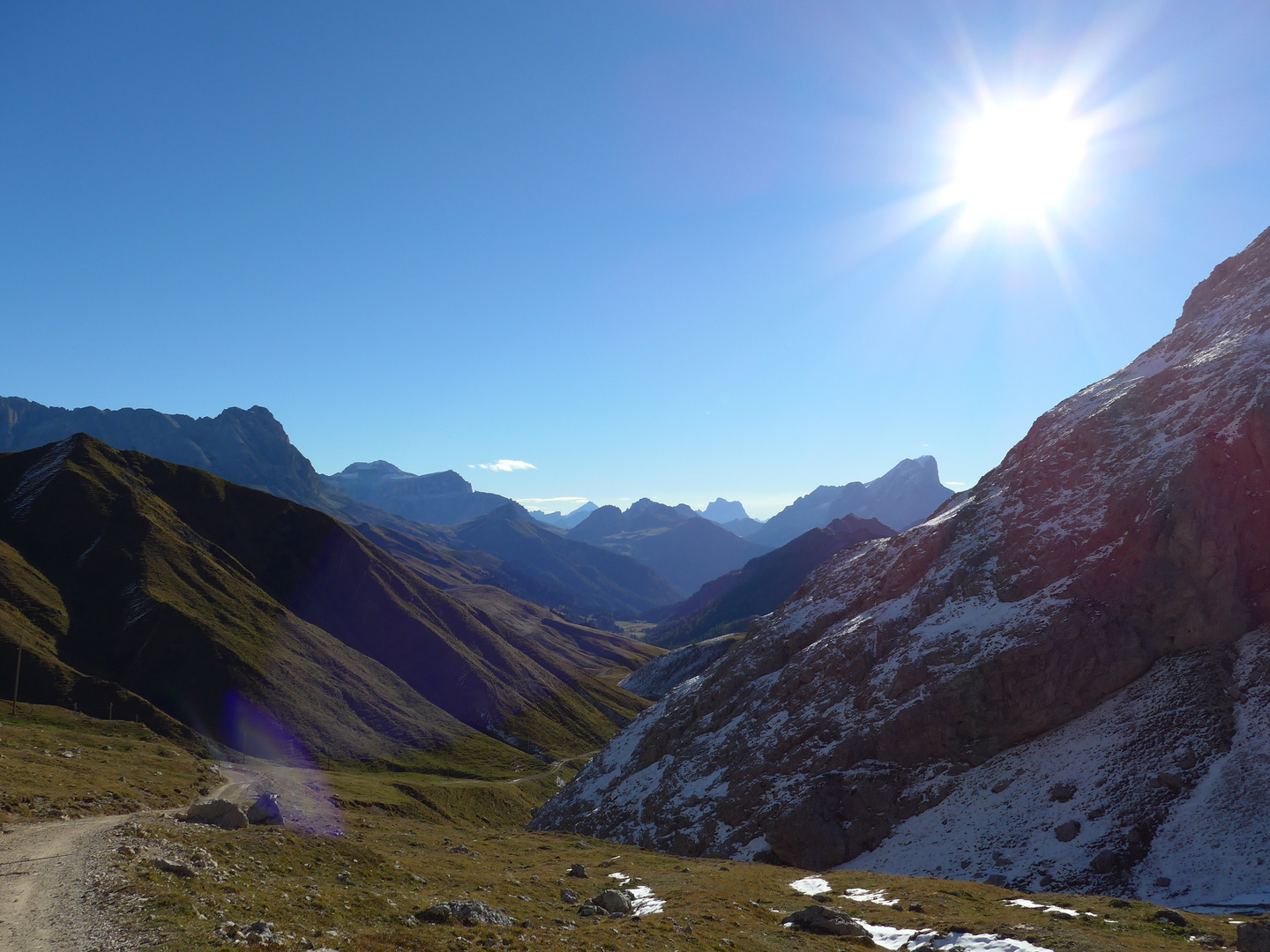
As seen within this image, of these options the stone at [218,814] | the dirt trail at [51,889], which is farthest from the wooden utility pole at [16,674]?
the dirt trail at [51,889]

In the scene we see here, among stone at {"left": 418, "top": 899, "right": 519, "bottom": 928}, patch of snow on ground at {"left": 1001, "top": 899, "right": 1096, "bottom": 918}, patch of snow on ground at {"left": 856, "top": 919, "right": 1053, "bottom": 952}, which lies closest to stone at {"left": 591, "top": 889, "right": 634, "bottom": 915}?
stone at {"left": 418, "top": 899, "right": 519, "bottom": 928}

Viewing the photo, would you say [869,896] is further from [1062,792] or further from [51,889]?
[51,889]

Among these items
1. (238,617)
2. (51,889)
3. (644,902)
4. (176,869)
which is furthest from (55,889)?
(238,617)

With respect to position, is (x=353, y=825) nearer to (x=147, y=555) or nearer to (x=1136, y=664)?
(x=1136, y=664)

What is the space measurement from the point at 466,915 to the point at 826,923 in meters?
18.6

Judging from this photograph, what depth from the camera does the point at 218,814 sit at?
35.4 m

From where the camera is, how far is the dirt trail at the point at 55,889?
59.0ft

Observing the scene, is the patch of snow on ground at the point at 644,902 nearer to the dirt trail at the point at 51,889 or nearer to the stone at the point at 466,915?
the stone at the point at 466,915

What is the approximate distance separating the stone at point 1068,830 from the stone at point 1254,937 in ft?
69.1

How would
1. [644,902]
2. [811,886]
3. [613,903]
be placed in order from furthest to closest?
[811,886], [644,902], [613,903]

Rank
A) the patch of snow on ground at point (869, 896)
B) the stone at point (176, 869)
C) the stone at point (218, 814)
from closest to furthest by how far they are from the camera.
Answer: the stone at point (176, 869) < the stone at point (218, 814) < the patch of snow on ground at point (869, 896)

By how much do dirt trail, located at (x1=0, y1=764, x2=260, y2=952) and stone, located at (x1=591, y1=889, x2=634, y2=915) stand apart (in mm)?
23906

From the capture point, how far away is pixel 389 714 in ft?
476

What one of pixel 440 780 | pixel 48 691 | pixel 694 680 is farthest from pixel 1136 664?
pixel 48 691
